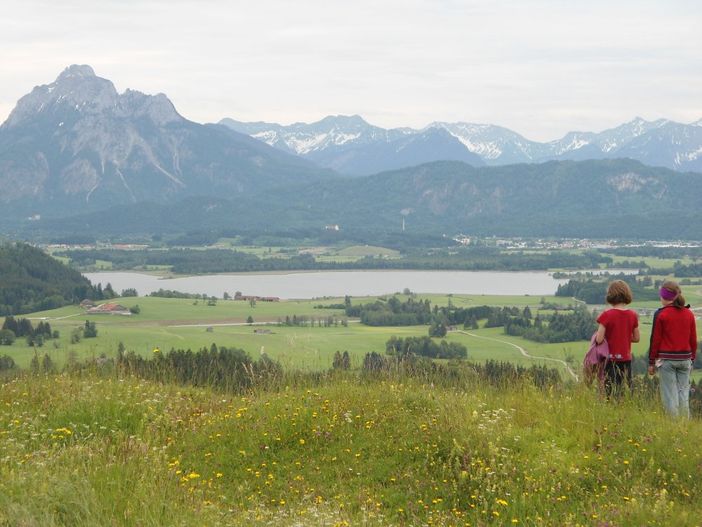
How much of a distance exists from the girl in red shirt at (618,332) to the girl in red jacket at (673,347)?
1.04ft

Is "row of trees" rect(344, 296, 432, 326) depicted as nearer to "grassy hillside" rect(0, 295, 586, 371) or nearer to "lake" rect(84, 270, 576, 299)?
"grassy hillside" rect(0, 295, 586, 371)

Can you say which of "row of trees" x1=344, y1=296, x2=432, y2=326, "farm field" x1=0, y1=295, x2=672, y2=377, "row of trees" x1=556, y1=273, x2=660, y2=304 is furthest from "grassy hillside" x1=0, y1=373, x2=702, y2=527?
"row of trees" x1=556, y1=273, x2=660, y2=304

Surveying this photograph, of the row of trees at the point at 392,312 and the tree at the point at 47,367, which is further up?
the tree at the point at 47,367

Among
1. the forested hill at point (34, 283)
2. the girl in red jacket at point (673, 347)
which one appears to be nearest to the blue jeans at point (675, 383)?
the girl in red jacket at point (673, 347)

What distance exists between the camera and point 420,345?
57875 millimetres

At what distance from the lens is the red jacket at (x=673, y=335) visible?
454 inches

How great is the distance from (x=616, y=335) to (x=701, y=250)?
182277mm

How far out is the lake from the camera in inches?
4473

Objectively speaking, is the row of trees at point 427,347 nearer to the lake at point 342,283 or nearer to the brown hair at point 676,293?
the brown hair at point 676,293

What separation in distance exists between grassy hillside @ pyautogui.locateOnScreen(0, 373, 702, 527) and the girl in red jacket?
0.40 metres

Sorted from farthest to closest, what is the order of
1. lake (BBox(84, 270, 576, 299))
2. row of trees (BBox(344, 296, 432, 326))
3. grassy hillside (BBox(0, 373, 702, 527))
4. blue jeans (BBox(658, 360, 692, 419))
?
lake (BBox(84, 270, 576, 299)) < row of trees (BBox(344, 296, 432, 326)) < blue jeans (BBox(658, 360, 692, 419)) < grassy hillside (BBox(0, 373, 702, 527))

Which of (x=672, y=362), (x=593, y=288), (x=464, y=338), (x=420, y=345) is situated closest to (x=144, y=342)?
(x=420, y=345)

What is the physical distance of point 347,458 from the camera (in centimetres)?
972

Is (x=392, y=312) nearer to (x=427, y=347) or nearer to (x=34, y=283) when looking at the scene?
(x=427, y=347)
